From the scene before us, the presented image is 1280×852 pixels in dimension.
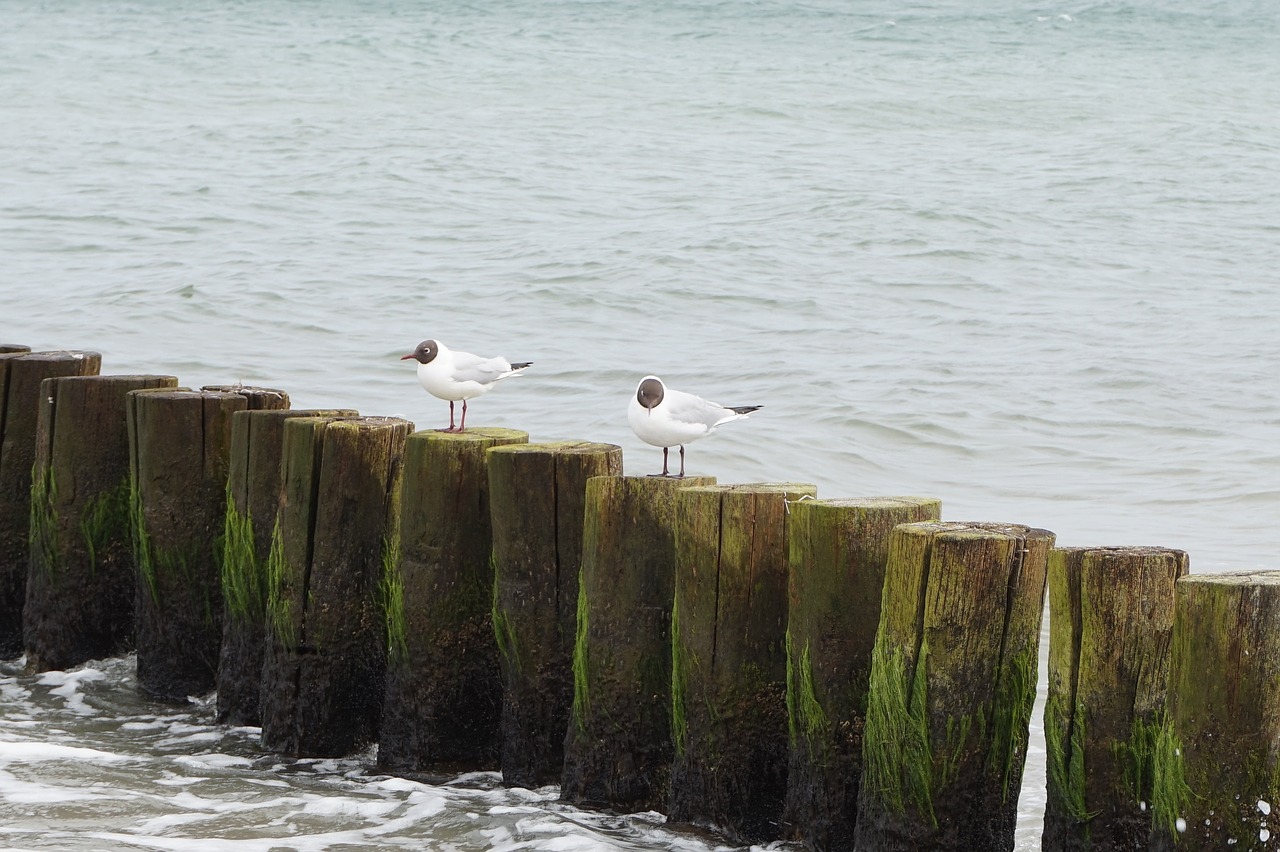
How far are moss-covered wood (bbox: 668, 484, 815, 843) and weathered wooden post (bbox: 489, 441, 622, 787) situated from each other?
20.6 inches

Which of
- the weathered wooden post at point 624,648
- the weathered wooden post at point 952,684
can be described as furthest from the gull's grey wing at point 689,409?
the weathered wooden post at point 952,684

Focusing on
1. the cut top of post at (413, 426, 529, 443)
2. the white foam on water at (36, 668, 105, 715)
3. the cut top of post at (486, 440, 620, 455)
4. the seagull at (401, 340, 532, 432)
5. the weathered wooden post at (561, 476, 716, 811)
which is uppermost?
the seagull at (401, 340, 532, 432)

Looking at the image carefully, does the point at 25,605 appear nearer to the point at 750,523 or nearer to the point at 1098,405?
the point at 750,523

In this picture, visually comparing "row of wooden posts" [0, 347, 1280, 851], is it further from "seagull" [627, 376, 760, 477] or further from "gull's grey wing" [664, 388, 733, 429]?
"gull's grey wing" [664, 388, 733, 429]

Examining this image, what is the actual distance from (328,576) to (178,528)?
982 millimetres

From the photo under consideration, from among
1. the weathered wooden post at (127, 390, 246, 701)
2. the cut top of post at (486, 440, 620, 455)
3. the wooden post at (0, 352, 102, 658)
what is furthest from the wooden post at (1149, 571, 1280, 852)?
the wooden post at (0, 352, 102, 658)

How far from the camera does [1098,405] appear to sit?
15312 millimetres

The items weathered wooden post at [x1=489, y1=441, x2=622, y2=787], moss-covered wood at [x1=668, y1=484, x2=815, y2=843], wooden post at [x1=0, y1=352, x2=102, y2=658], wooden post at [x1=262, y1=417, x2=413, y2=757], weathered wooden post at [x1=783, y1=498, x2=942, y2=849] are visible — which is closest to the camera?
weathered wooden post at [x1=783, y1=498, x2=942, y2=849]

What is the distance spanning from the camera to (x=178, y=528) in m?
6.58

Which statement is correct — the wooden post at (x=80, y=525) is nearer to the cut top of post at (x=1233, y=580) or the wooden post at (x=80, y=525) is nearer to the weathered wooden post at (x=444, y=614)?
the weathered wooden post at (x=444, y=614)

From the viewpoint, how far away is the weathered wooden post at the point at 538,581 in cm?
547

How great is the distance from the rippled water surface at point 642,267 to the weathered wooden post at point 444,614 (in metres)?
0.19

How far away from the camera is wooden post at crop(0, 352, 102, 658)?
23.4ft

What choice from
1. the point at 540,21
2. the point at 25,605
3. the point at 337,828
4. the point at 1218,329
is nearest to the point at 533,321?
the point at 1218,329
